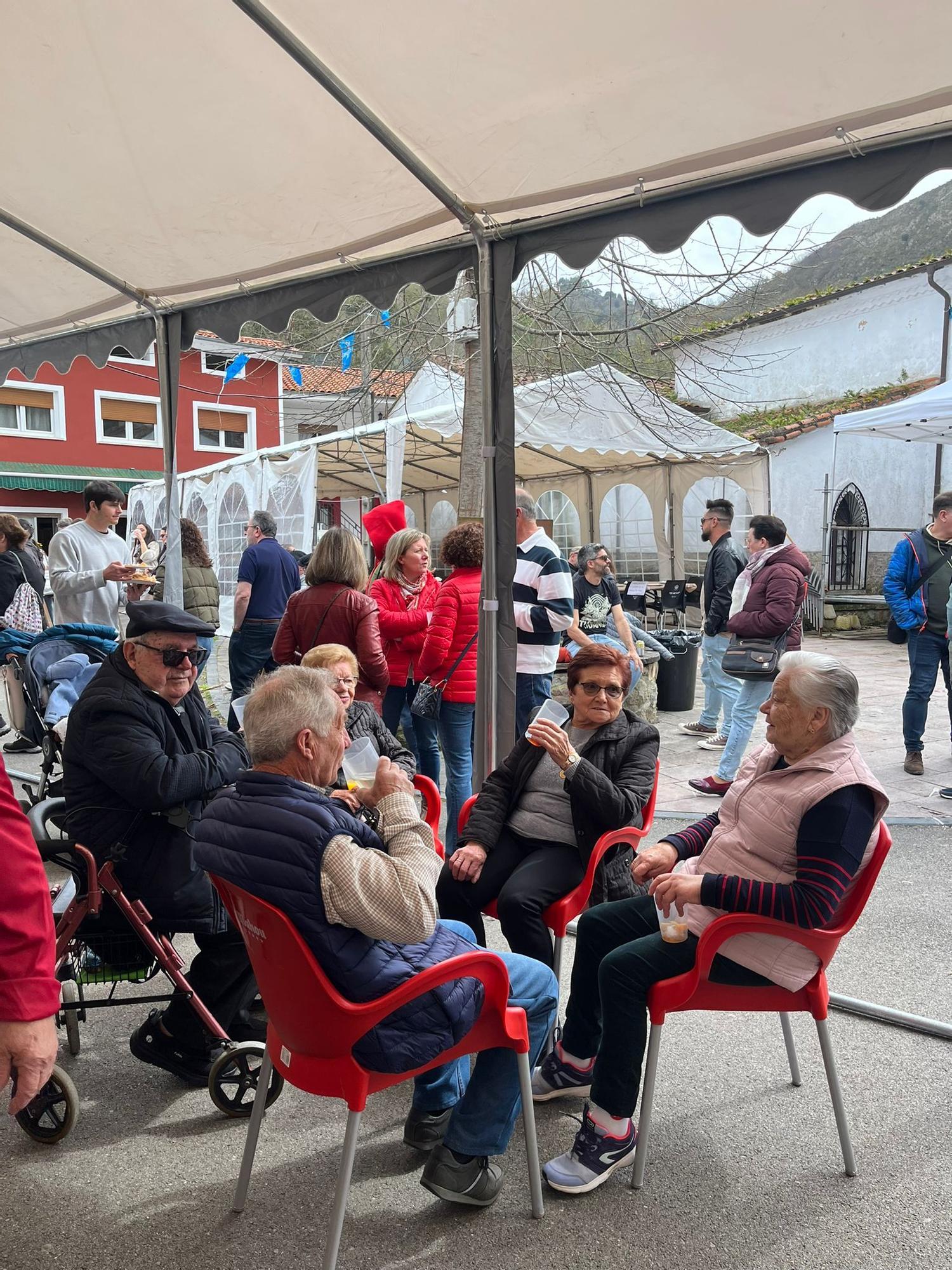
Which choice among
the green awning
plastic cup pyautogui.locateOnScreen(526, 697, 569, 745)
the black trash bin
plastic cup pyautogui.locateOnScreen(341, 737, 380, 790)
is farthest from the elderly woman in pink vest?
the green awning

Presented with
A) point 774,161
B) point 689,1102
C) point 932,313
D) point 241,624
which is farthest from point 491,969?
point 932,313

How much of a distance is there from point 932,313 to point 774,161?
19435mm

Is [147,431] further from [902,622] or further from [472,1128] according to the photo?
[472,1128]

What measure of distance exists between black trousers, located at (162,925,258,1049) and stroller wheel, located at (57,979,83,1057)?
33cm

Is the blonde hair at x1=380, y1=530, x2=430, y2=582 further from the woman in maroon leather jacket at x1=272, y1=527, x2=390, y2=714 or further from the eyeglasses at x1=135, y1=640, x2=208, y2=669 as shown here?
the eyeglasses at x1=135, y1=640, x2=208, y2=669

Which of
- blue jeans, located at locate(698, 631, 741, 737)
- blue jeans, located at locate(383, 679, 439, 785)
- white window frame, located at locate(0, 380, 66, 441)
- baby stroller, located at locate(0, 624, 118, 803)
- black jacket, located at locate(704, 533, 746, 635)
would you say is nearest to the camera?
baby stroller, located at locate(0, 624, 118, 803)

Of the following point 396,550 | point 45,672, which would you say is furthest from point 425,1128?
point 45,672

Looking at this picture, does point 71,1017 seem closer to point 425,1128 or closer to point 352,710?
point 425,1128

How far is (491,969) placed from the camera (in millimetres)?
2205

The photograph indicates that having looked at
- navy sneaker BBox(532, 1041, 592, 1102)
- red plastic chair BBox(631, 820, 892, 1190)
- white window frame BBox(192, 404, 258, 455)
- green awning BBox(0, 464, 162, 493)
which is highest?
white window frame BBox(192, 404, 258, 455)

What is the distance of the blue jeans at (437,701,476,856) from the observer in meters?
4.84

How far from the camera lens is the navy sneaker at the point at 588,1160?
7.97 ft

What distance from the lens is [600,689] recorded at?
3.21m

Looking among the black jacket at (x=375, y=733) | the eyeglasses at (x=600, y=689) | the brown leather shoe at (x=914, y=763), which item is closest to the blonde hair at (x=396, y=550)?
the black jacket at (x=375, y=733)
